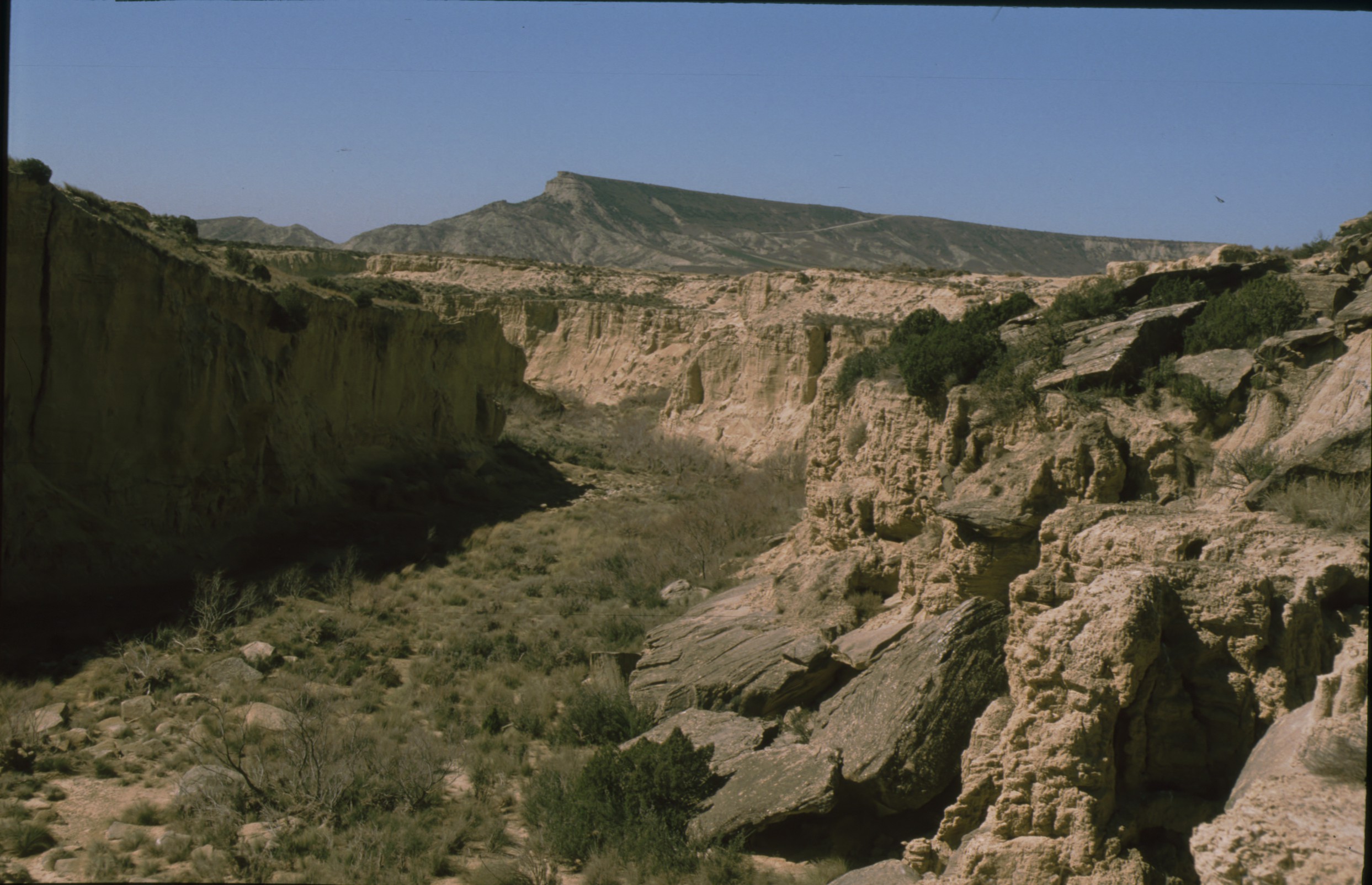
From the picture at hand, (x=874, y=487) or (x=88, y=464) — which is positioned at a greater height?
(x=874, y=487)

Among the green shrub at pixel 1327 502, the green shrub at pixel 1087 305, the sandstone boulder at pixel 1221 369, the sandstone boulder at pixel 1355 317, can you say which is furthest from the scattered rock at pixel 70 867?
the green shrub at pixel 1087 305

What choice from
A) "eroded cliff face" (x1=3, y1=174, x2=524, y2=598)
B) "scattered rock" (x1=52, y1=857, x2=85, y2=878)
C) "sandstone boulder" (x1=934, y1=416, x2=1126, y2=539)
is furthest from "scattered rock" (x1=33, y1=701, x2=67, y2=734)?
"sandstone boulder" (x1=934, y1=416, x2=1126, y2=539)

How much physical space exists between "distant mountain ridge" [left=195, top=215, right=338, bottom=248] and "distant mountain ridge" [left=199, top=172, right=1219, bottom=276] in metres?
0.19

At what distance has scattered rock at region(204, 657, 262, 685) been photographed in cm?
1412

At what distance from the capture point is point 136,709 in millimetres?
12727

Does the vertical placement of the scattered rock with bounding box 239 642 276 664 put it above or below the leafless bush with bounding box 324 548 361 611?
below

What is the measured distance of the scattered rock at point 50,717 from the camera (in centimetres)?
1170

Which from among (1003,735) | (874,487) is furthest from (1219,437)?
(874,487)

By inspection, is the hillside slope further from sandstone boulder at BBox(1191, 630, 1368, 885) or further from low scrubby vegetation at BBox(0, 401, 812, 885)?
sandstone boulder at BBox(1191, 630, 1368, 885)

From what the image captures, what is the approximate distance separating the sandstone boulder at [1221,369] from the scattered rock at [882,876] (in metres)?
6.07

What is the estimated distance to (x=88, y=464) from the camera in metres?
16.9

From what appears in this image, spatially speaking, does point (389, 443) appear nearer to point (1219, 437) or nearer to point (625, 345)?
point (1219, 437)

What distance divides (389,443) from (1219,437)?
22313mm

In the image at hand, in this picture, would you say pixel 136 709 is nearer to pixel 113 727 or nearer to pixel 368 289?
pixel 113 727
